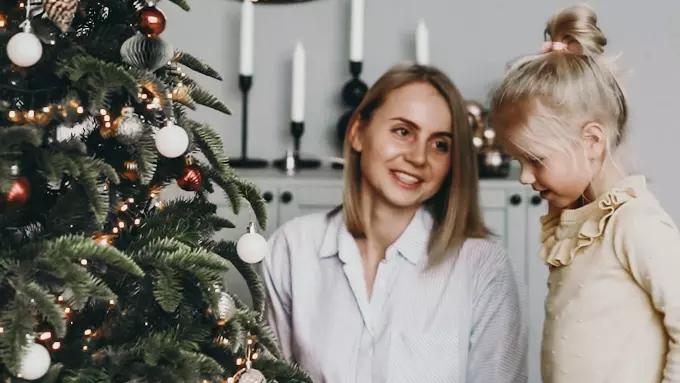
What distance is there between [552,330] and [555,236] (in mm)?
180

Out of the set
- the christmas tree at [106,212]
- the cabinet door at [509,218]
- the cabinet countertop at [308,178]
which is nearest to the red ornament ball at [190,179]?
the christmas tree at [106,212]

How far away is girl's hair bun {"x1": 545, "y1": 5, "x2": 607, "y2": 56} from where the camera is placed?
1409mm

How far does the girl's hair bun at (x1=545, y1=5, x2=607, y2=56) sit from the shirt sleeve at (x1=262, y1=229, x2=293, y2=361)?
76cm

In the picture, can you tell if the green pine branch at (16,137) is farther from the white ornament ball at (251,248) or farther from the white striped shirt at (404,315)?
the white striped shirt at (404,315)

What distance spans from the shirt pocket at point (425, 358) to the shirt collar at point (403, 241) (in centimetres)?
17

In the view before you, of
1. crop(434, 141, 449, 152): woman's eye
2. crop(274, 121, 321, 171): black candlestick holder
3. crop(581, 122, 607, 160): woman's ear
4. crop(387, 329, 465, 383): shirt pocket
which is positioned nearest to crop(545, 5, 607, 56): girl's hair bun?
crop(581, 122, 607, 160): woman's ear

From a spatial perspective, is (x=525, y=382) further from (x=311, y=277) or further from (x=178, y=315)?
(x=178, y=315)

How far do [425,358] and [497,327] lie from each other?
0.17 meters

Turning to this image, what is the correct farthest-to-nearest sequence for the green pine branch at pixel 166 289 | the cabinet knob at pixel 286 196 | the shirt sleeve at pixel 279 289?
the cabinet knob at pixel 286 196, the shirt sleeve at pixel 279 289, the green pine branch at pixel 166 289

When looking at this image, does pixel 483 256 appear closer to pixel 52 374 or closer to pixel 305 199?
pixel 305 199

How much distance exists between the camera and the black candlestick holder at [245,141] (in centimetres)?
235

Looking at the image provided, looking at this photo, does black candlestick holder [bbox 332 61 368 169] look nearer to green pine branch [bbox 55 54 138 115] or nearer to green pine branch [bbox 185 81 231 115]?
green pine branch [bbox 185 81 231 115]

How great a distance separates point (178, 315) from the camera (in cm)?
107

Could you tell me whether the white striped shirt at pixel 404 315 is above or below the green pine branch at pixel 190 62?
below
